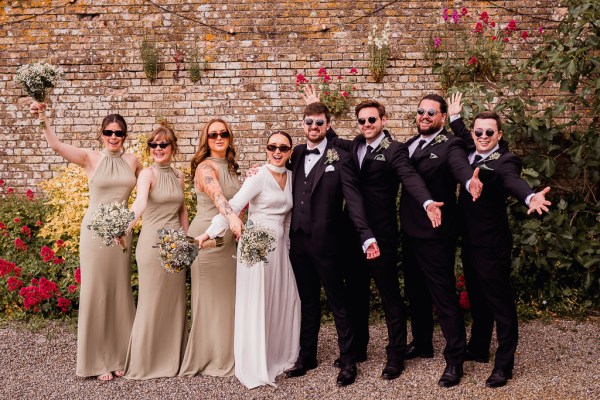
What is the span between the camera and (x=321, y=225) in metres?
4.21

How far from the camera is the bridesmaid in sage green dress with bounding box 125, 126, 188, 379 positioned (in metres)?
4.44

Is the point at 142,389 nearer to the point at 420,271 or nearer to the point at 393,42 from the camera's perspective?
the point at 420,271

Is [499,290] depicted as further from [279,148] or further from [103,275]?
[103,275]

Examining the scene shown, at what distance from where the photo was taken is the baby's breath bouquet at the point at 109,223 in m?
3.94

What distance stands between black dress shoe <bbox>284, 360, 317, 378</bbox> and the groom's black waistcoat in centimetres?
115

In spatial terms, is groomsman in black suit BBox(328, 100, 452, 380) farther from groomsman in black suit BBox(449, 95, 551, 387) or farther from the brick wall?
the brick wall

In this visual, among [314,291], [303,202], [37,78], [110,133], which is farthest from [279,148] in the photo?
[37,78]

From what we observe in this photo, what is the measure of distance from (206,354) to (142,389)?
22.2 inches

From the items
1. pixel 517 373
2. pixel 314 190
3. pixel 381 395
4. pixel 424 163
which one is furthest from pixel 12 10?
pixel 517 373

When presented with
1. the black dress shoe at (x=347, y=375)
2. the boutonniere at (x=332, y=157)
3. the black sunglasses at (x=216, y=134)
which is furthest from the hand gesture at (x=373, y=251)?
the black sunglasses at (x=216, y=134)

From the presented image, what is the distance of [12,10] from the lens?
8.38 meters

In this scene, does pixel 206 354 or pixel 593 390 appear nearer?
pixel 593 390

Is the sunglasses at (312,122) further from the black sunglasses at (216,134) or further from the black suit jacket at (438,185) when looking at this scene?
the black suit jacket at (438,185)

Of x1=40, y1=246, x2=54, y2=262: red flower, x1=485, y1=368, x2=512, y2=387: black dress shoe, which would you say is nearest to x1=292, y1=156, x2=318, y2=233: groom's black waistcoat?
x1=485, y1=368, x2=512, y2=387: black dress shoe
